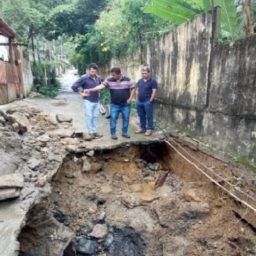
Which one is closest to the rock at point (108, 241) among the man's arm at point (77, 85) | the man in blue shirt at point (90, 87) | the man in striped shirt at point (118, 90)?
the man in striped shirt at point (118, 90)

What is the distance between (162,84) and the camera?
340 inches

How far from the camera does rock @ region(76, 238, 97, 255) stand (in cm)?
527

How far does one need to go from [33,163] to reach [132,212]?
213cm

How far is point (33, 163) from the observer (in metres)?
5.72

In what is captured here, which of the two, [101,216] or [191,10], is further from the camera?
[191,10]

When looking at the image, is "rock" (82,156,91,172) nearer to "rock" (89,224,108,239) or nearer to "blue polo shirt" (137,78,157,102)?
"rock" (89,224,108,239)

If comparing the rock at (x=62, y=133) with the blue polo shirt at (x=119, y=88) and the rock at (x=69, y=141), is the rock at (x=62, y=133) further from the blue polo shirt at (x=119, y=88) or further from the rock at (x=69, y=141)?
the blue polo shirt at (x=119, y=88)

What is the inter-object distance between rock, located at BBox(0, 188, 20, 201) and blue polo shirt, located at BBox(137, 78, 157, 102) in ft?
13.9

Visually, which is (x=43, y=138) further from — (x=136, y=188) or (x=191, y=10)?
(x=191, y=10)

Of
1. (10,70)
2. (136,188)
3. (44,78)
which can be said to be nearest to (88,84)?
(136,188)

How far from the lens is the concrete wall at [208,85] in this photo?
5.12 m

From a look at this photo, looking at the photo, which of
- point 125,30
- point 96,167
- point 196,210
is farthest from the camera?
point 125,30

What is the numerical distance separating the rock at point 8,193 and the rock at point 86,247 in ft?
5.10

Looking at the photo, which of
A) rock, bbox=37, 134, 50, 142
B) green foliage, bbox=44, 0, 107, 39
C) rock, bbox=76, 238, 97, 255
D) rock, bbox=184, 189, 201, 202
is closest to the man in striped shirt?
rock, bbox=37, 134, 50, 142
